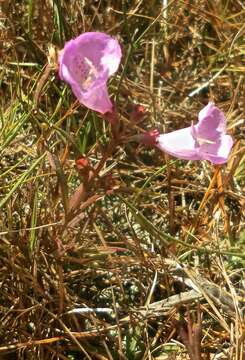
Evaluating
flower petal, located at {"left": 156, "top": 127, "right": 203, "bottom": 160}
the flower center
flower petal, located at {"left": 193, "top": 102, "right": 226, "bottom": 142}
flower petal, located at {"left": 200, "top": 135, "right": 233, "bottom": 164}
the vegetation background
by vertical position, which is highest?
the flower center

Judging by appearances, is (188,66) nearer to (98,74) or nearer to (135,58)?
(135,58)

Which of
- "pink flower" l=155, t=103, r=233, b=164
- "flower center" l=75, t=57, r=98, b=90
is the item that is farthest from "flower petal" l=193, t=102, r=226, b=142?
"flower center" l=75, t=57, r=98, b=90

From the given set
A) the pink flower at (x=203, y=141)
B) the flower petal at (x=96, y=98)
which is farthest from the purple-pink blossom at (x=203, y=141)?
the flower petal at (x=96, y=98)

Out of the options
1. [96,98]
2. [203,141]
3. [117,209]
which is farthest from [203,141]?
[117,209]

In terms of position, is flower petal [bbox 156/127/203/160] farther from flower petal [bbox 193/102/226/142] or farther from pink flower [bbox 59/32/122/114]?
pink flower [bbox 59/32/122/114]

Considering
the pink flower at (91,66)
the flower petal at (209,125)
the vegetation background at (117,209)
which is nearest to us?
the pink flower at (91,66)

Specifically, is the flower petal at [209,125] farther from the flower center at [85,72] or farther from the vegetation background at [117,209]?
the flower center at [85,72]

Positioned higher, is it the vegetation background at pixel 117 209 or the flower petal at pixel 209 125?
the flower petal at pixel 209 125
